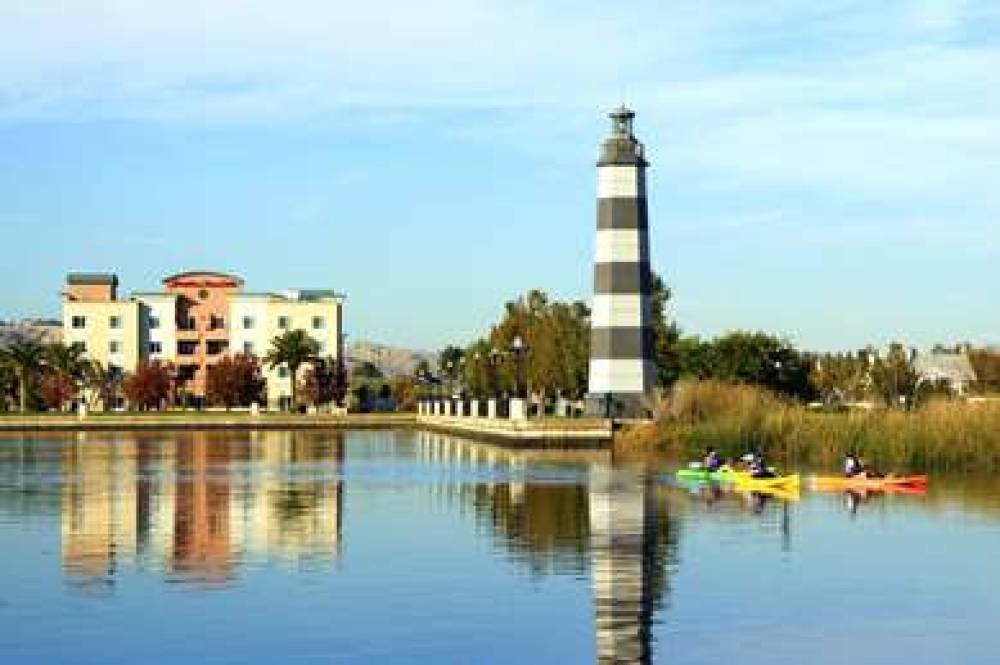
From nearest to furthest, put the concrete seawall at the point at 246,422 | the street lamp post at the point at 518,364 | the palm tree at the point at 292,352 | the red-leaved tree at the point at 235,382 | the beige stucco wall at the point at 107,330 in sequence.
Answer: the concrete seawall at the point at 246,422 → the street lamp post at the point at 518,364 → the palm tree at the point at 292,352 → the red-leaved tree at the point at 235,382 → the beige stucco wall at the point at 107,330

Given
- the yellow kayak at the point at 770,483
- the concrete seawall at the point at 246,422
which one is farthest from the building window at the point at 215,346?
the yellow kayak at the point at 770,483

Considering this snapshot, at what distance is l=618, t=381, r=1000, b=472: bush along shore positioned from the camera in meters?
52.2

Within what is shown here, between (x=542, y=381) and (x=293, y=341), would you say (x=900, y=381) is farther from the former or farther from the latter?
(x=293, y=341)

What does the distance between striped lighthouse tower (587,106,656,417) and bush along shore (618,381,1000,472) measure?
2.34 m

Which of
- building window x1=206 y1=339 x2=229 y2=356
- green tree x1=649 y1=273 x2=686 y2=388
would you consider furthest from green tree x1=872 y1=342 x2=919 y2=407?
building window x1=206 y1=339 x2=229 y2=356

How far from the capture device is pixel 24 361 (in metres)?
136

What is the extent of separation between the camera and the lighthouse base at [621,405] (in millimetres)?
74431

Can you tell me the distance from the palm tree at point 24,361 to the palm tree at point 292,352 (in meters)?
17.3

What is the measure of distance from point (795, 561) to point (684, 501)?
13152 millimetres

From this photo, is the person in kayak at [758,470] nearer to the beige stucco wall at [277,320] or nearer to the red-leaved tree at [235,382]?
the red-leaved tree at [235,382]

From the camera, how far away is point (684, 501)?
43.0 meters

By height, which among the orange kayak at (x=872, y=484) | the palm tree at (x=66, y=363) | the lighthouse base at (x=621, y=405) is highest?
the palm tree at (x=66, y=363)

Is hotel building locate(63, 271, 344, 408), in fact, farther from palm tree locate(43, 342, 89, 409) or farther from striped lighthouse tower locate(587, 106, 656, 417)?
striped lighthouse tower locate(587, 106, 656, 417)

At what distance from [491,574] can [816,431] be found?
3241 cm
